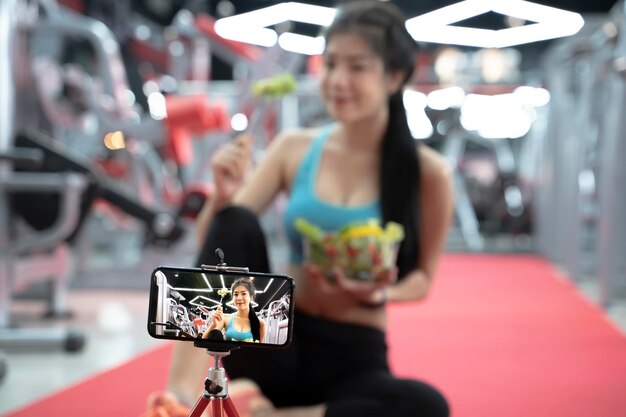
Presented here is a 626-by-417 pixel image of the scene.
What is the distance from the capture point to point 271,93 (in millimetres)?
1932

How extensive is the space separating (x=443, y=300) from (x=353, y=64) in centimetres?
294

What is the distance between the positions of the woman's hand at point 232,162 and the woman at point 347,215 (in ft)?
0.05

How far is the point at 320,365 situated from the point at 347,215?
297 millimetres

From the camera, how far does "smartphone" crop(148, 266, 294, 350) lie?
846 mm

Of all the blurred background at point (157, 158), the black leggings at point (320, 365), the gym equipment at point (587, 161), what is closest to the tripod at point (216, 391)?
the black leggings at point (320, 365)

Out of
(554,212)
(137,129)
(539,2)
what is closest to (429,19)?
(539,2)

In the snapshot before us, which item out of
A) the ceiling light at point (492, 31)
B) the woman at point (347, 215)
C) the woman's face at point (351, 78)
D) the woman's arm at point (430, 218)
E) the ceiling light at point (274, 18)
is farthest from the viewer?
the ceiling light at point (492, 31)

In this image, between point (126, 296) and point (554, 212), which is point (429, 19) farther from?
point (126, 296)

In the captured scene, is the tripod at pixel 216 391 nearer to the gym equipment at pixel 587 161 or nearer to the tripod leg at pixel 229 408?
the tripod leg at pixel 229 408

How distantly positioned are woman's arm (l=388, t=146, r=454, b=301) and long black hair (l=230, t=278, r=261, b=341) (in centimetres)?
84

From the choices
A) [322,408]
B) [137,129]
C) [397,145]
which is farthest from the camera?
[137,129]

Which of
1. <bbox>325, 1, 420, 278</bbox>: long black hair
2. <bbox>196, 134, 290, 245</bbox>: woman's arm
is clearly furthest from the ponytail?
<bbox>196, 134, 290, 245</bbox>: woman's arm

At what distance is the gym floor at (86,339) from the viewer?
6.95ft

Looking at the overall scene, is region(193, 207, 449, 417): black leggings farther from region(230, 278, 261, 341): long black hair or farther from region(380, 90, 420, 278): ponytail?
region(230, 278, 261, 341): long black hair
